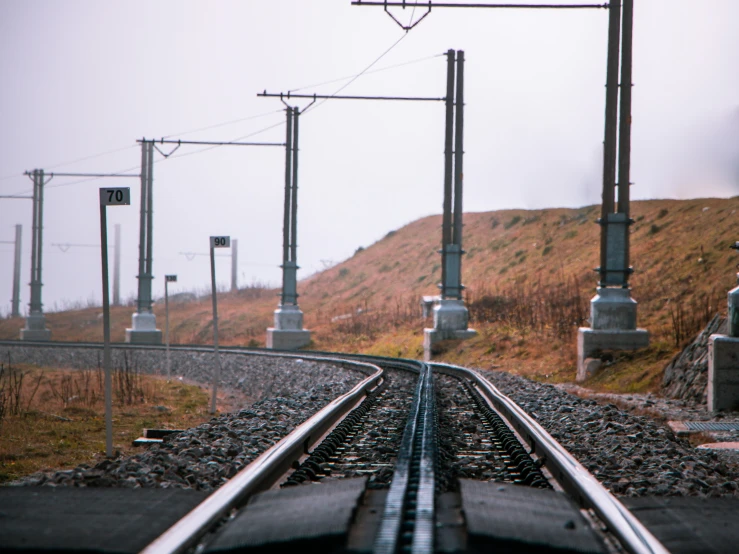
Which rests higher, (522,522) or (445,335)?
(522,522)

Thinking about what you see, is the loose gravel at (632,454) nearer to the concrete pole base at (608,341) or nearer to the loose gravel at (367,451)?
the loose gravel at (367,451)

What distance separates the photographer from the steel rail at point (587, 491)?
451cm

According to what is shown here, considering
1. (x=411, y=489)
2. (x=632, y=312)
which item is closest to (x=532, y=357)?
(x=632, y=312)

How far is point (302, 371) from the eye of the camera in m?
22.0

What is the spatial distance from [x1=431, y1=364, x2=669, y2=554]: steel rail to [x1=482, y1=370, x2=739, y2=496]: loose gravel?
33cm

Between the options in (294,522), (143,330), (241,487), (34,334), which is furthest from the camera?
(34,334)

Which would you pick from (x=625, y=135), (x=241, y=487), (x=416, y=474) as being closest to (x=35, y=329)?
(x=625, y=135)

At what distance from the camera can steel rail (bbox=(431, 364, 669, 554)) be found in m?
4.51

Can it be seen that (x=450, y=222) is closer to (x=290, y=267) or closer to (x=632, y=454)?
(x=290, y=267)

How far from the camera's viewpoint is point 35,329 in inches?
1956

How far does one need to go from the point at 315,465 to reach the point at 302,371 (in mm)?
15020

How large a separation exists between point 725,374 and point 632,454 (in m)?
5.36

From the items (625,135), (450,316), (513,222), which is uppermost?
(513,222)

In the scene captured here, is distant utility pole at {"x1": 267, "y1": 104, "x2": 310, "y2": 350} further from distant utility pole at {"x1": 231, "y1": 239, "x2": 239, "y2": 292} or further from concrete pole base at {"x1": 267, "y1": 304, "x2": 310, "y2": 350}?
distant utility pole at {"x1": 231, "y1": 239, "x2": 239, "y2": 292}
